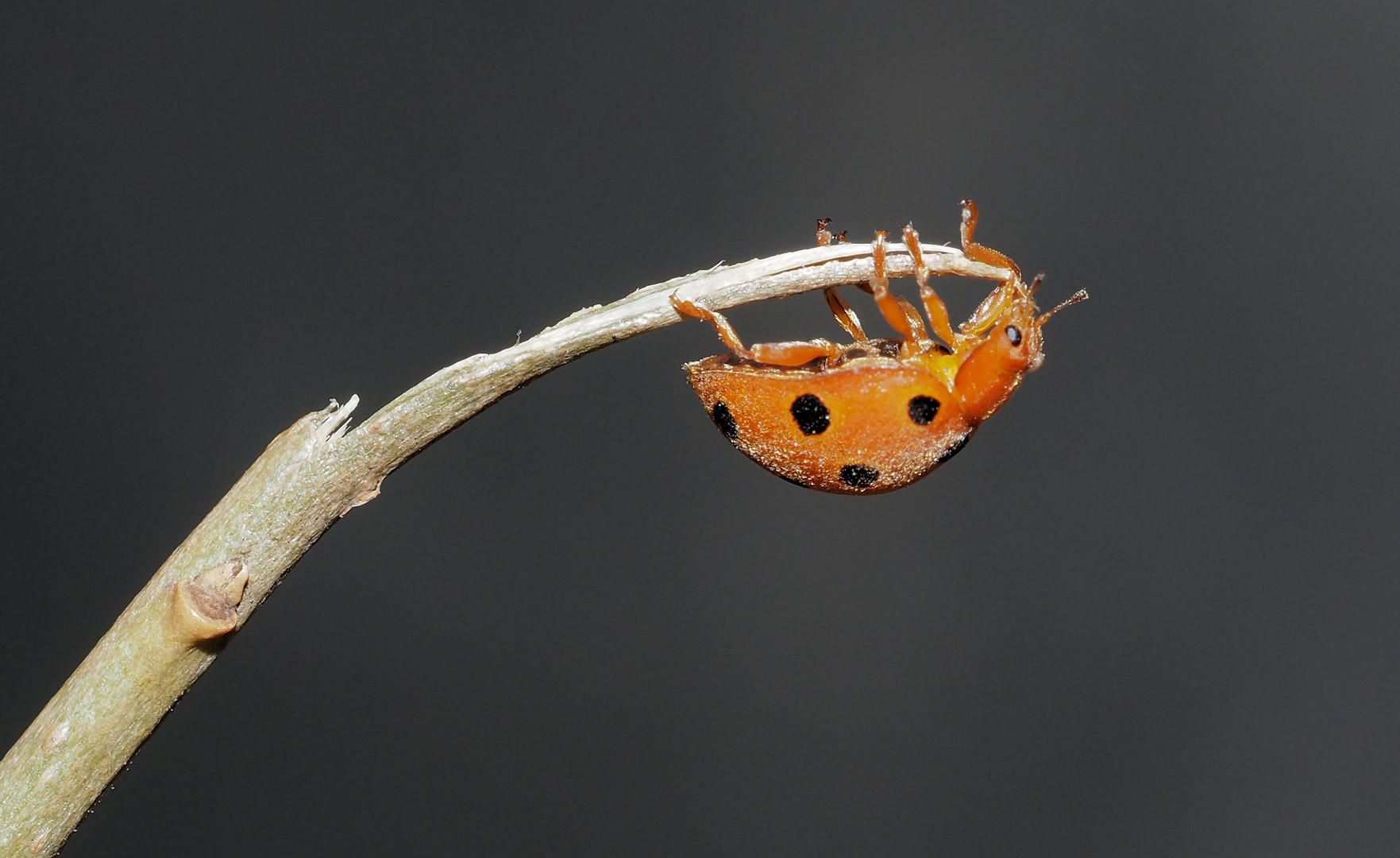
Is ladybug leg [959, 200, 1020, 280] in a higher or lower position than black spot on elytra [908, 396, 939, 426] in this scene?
higher

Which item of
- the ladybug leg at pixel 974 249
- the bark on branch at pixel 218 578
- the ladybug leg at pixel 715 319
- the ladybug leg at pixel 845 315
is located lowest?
the bark on branch at pixel 218 578

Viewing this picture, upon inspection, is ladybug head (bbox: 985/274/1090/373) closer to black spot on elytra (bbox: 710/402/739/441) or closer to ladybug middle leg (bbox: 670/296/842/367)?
ladybug middle leg (bbox: 670/296/842/367)

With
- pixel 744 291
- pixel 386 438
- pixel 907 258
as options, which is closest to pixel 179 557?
pixel 386 438

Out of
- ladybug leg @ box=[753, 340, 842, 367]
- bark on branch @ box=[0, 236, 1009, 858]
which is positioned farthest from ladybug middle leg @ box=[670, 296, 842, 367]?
bark on branch @ box=[0, 236, 1009, 858]

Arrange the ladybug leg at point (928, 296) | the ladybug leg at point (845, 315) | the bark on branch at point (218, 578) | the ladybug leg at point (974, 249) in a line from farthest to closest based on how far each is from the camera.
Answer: the ladybug leg at point (845, 315)
the ladybug leg at point (974, 249)
the ladybug leg at point (928, 296)
the bark on branch at point (218, 578)

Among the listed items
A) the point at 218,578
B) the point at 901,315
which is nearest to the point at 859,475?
the point at 901,315

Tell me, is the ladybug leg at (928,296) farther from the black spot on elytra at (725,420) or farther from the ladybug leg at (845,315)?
the black spot on elytra at (725,420)

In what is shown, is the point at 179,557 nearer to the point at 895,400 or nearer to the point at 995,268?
the point at 895,400

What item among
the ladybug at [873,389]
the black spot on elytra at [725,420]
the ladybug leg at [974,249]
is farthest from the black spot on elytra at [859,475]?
the ladybug leg at [974,249]
